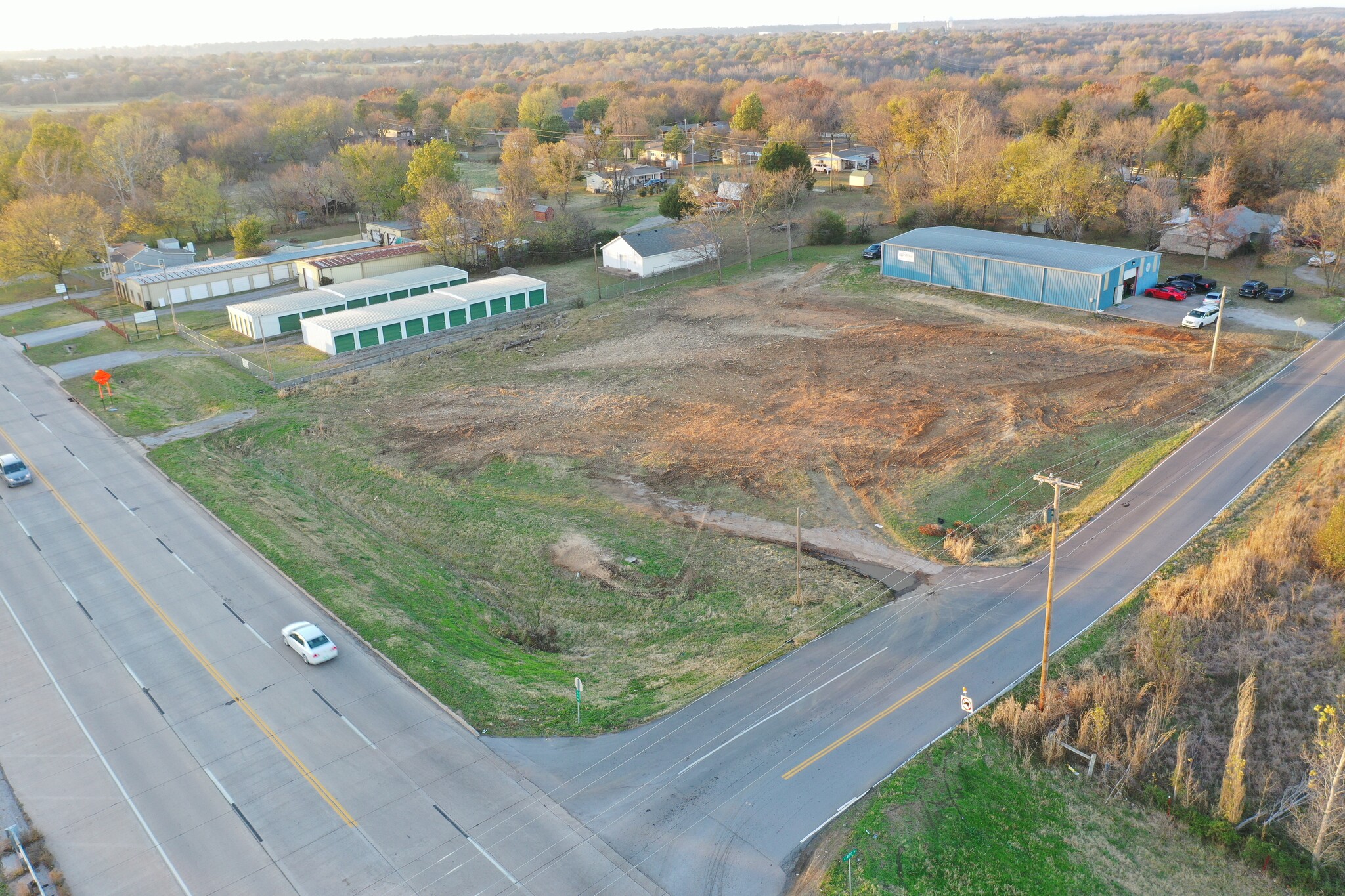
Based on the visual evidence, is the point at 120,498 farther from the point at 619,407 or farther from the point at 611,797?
the point at 611,797

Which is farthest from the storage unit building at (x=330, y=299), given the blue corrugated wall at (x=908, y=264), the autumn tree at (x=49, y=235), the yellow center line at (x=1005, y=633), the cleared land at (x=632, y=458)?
the yellow center line at (x=1005, y=633)

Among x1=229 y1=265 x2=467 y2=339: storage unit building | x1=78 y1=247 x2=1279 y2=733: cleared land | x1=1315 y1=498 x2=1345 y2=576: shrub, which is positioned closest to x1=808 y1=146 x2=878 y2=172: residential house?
x1=78 y1=247 x2=1279 y2=733: cleared land

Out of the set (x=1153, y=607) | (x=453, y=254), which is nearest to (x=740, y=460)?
(x=1153, y=607)

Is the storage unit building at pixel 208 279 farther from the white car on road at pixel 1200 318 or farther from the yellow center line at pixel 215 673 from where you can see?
the white car on road at pixel 1200 318

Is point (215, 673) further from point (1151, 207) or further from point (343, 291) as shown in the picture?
point (1151, 207)

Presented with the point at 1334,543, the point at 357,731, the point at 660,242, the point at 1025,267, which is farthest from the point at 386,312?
the point at 1334,543

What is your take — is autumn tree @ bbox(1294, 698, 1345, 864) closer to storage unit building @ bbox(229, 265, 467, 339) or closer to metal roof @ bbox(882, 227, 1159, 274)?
metal roof @ bbox(882, 227, 1159, 274)
